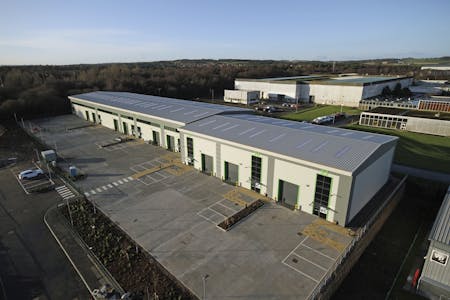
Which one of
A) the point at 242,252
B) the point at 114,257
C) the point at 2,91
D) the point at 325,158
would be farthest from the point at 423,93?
the point at 2,91

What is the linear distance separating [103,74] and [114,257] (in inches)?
3391

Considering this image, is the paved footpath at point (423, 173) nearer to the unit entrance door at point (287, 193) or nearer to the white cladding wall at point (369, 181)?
the white cladding wall at point (369, 181)

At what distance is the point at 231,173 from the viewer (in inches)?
A: 1105

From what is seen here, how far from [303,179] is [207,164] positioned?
1217 cm

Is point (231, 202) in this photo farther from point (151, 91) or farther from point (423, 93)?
point (423, 93)

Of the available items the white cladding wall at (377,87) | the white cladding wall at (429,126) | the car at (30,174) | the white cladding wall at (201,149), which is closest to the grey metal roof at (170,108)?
the white cladding wall at (201,149)

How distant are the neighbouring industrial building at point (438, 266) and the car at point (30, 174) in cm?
3711

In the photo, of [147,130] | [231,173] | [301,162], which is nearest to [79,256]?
[231,173]

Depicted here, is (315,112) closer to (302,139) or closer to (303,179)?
(302,139)

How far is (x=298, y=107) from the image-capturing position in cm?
7631

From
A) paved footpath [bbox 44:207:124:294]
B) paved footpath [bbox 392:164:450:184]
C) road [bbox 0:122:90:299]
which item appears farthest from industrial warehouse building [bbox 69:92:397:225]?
road [bbox 0:122:90:299]

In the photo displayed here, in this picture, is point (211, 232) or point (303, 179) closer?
point (211, 232)

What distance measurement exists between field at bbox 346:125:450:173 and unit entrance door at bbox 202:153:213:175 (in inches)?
986

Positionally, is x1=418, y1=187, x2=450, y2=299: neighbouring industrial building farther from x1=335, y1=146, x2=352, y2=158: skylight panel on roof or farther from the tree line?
the tree line
